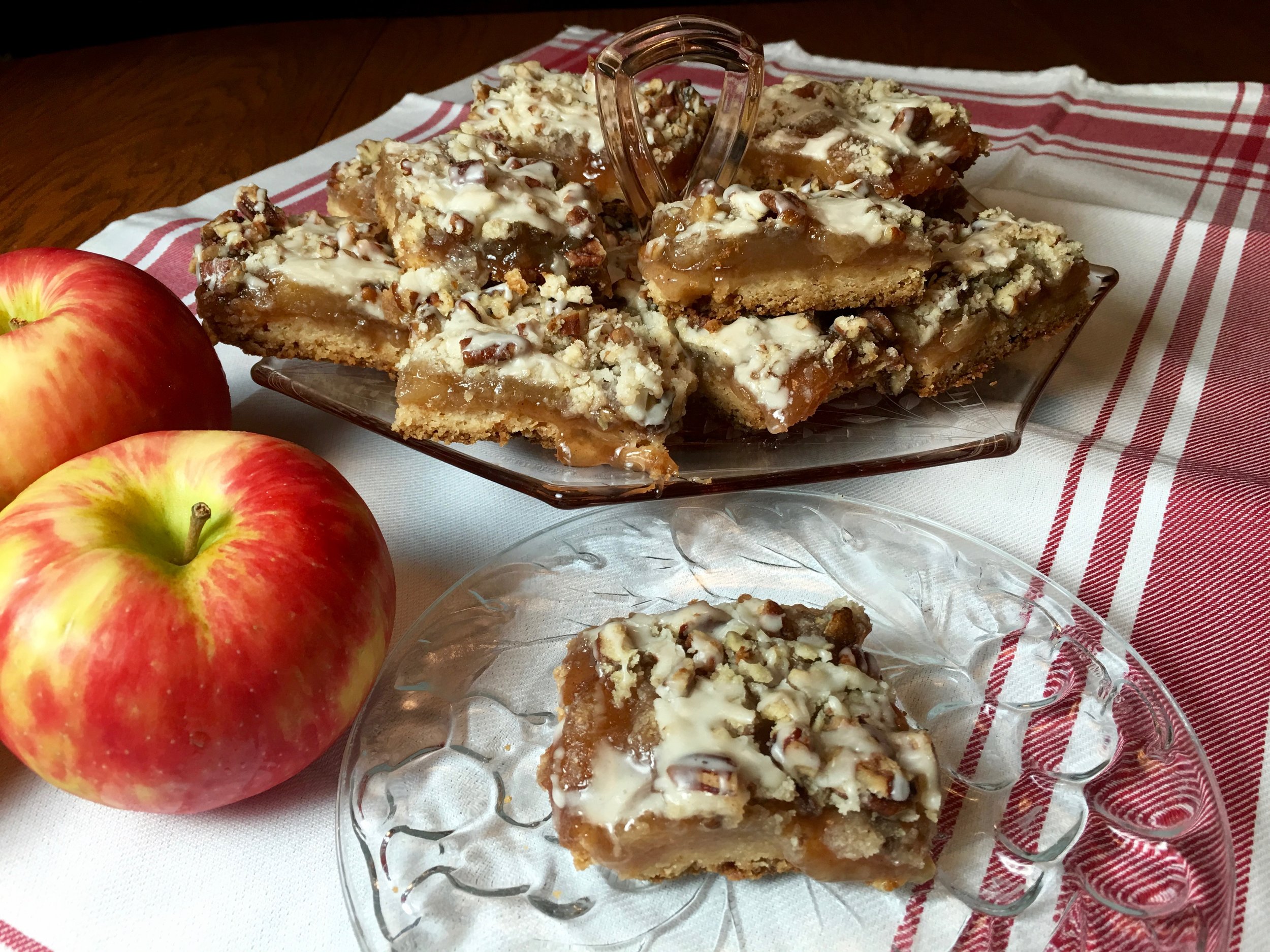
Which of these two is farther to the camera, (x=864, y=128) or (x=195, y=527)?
(x=864, y=128)

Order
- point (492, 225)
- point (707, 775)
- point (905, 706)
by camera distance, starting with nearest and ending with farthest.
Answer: point (707, 775), point (905, 706), point (492, 225)

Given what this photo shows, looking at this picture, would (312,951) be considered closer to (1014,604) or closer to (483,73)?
(1014,604)

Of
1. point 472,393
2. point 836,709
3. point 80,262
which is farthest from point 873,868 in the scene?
point 80,262

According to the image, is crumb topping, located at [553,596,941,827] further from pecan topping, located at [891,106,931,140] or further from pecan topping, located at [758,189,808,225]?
pecan topping, located at [891,106,931,140]

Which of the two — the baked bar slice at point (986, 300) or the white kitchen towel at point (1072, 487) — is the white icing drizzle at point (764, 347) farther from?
the white kitchen towel at point (1072, 487)

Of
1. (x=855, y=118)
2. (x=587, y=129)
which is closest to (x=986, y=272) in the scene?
(x=855, y=118)

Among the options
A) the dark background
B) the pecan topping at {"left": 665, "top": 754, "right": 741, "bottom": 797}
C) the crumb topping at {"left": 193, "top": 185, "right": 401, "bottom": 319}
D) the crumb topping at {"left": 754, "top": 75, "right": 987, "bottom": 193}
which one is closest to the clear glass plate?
the pecan topping at {"left": 665, "top": 754, "right": 741, "bottom": 797}

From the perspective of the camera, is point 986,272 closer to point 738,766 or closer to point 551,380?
point 551,380
